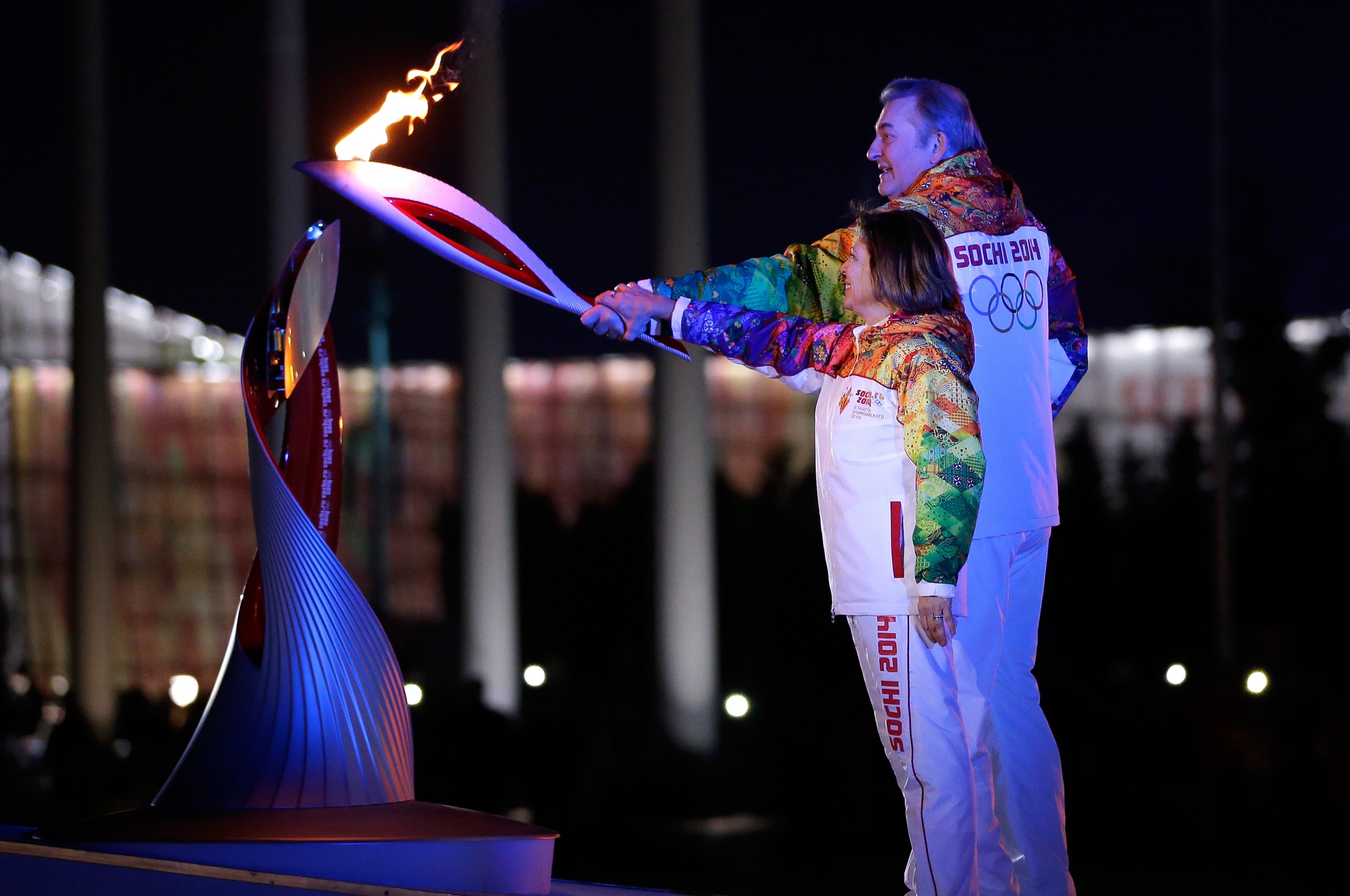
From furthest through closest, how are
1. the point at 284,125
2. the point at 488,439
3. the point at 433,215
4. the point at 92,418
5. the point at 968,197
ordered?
the point at 92,418 < the point at 488,439 < the point at 284,125 < the point at 433,215 < the point at 968,197

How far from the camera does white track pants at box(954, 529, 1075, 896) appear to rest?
2.57 metres

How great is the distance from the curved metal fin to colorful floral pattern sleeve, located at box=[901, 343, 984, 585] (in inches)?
61.4

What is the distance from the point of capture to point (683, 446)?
863 centimetres

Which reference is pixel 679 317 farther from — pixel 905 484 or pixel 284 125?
A: pixel 284 125

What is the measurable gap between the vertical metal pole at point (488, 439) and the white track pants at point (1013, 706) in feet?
20.7

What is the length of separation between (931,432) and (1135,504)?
19.2 metres

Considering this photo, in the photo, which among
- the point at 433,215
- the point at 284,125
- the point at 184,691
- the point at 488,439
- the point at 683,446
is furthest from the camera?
the point at 184,691

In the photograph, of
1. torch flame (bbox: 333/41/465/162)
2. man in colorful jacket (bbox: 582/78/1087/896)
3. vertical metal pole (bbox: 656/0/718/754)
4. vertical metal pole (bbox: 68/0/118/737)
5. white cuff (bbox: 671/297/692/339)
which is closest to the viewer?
man in colorful jacket (bbox: 582/78/1087/896)

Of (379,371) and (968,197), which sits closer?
(968,197)

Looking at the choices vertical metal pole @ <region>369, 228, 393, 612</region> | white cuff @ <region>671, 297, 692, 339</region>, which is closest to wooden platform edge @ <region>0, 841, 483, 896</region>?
white cuff @ <region>671, 297, 692, 339</region>

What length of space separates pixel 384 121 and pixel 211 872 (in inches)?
70.4

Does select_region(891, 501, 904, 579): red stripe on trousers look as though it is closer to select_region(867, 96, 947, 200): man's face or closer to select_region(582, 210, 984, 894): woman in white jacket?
select_region(582, 210, 984, 894): woman in white jacket

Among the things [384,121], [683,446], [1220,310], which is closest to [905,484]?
[384,121]

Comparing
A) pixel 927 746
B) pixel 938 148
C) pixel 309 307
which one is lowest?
pixel 927 746
